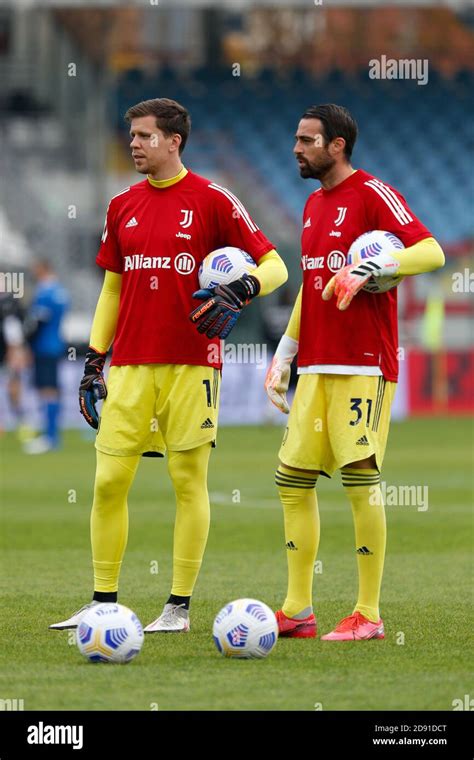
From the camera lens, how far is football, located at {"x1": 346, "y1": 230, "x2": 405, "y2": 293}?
6816 millimetres

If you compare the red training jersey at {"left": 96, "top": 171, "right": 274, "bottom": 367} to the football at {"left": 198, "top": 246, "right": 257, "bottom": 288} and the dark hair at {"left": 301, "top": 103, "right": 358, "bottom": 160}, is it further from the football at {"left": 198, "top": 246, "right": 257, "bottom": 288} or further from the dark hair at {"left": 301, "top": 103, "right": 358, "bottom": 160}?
the dark hair at {"left": 301, "top": 103, "right": 358, "bottom": 160}

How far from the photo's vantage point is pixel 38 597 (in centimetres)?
845

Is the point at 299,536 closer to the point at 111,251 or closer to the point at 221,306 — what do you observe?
the point at 221,306

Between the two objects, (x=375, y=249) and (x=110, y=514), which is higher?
(x=375, y=249)

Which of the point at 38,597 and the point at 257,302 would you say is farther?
the point at 257,302

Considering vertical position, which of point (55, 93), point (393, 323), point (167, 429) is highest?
point (55, 93)

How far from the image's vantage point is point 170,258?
7207 millimetres

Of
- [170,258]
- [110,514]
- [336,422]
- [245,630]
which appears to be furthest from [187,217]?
A: [245,630]

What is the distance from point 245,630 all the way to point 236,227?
6.78 feet

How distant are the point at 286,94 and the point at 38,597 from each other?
27183 millimetres

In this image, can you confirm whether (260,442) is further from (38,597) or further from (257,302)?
(38,597)

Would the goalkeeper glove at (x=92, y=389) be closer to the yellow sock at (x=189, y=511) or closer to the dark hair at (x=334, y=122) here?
the yellow sock at (x=189, y=511)

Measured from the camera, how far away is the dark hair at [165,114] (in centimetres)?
722
